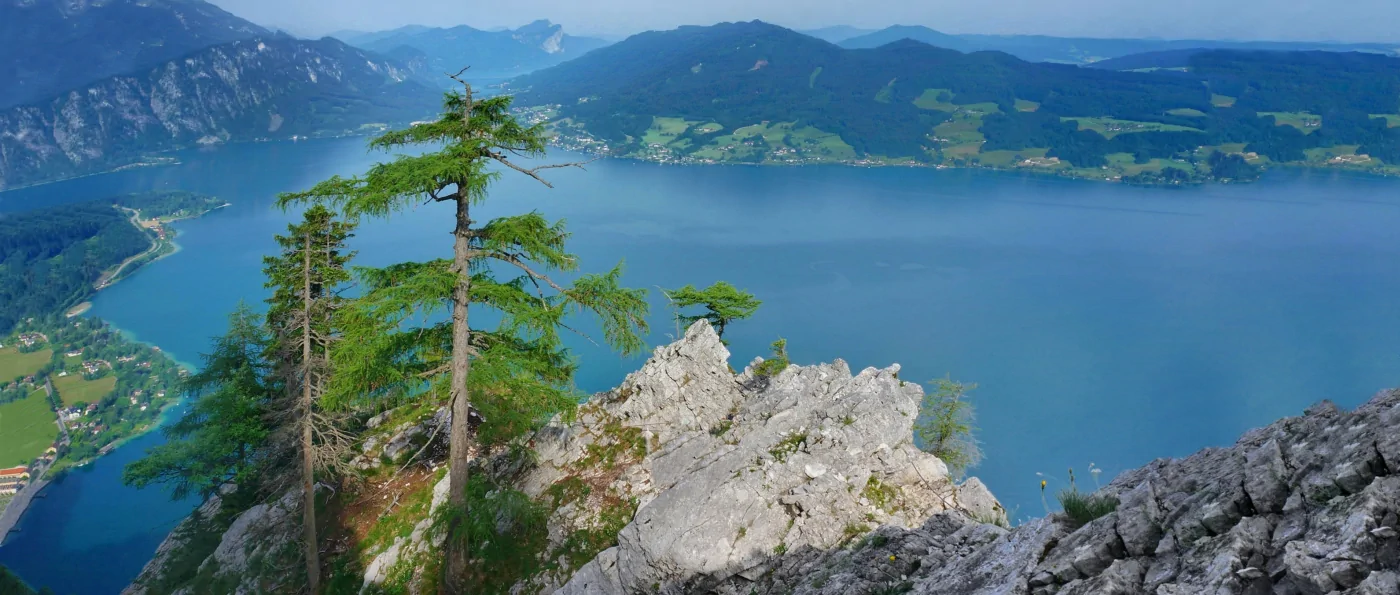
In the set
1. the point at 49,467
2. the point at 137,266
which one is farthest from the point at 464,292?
the point at 137,266

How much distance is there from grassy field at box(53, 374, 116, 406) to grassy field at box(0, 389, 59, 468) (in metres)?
1.68

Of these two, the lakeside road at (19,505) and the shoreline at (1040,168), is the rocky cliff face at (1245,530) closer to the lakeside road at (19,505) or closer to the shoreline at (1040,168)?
the lakeside road at (19,505)

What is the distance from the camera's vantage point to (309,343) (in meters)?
15.1

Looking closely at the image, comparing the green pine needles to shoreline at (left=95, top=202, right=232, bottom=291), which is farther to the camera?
shoreline at (left=95, top=202, right=232, bottom=291)

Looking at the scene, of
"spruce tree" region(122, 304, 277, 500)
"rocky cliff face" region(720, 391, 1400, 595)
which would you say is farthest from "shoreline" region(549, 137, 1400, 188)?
"rocky cliff face" region(720, 391, 1400, 595)

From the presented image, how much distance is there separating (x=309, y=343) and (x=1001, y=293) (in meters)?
83.0

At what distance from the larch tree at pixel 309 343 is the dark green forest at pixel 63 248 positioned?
107 meters

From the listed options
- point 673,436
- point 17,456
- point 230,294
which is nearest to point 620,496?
point 673,436

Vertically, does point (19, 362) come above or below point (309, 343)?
below

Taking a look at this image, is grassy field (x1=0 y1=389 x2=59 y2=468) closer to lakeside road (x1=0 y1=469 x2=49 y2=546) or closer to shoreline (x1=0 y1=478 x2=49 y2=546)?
shoreline (x1=0 y1=478 x2=49 y2=546)

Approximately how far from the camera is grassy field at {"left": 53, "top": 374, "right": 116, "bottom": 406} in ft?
219

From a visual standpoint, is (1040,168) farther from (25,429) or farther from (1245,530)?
(25,429)

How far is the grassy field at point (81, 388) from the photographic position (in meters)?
66.8

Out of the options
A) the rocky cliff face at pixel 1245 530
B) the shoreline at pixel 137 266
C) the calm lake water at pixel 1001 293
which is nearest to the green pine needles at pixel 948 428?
the rocky cliff face at pixel 1245 530
